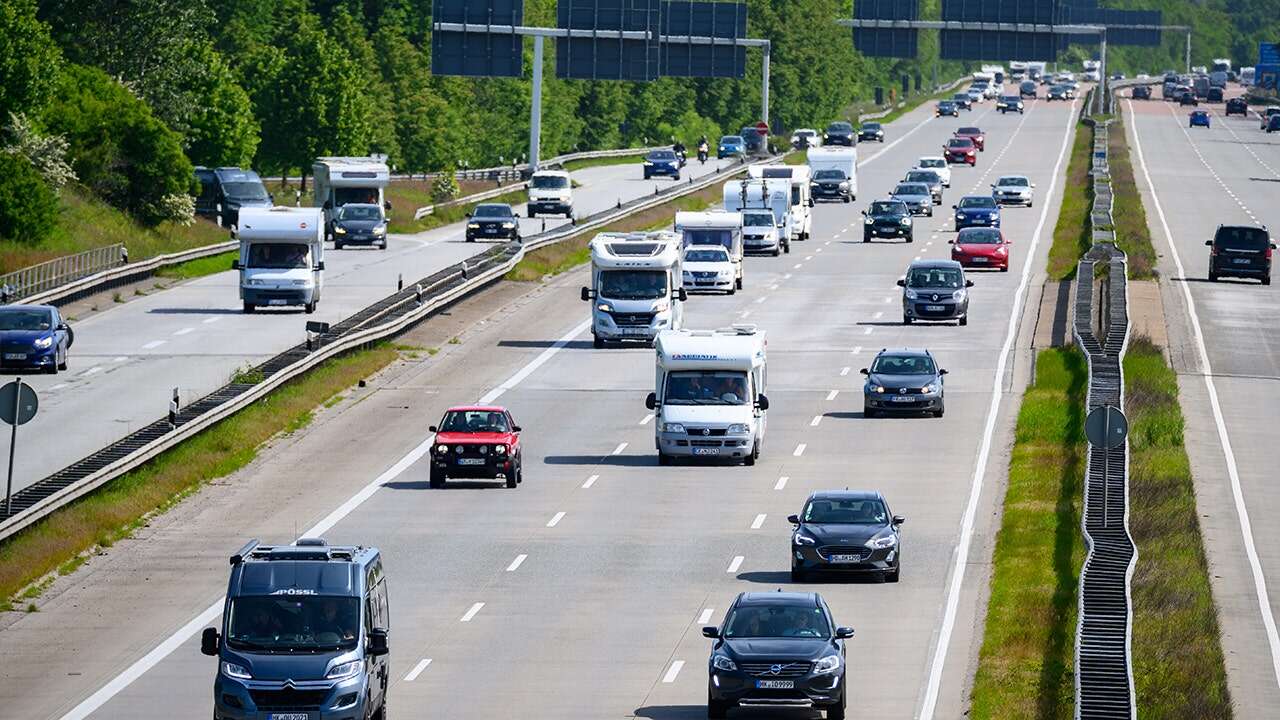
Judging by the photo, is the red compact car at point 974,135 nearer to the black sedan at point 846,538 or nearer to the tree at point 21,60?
the tree at point 21,60

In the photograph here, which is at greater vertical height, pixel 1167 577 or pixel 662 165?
pixel 662 165

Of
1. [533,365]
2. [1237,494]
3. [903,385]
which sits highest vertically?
[903,385]

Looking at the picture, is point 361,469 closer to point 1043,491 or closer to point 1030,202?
point 1043,491

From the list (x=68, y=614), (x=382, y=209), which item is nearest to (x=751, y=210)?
(x=382, y=209)

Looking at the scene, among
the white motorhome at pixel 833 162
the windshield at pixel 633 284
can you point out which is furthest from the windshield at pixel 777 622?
the white motorhome at pixel 833 162

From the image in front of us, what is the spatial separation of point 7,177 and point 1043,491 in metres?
49.1

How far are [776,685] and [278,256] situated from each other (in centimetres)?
4972

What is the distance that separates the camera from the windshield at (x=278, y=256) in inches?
2943

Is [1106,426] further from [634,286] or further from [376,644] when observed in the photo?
[634,286]

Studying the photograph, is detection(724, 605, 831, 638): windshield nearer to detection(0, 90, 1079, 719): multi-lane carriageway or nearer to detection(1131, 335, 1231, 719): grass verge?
detection(0, 90, 1079, 719): multi-lane carriageway

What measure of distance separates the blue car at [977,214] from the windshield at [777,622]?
73.0 metres

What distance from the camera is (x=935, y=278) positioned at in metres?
74.4

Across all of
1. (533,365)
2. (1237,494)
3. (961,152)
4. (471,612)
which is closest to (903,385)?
(1237,494)

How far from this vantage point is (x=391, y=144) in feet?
478
